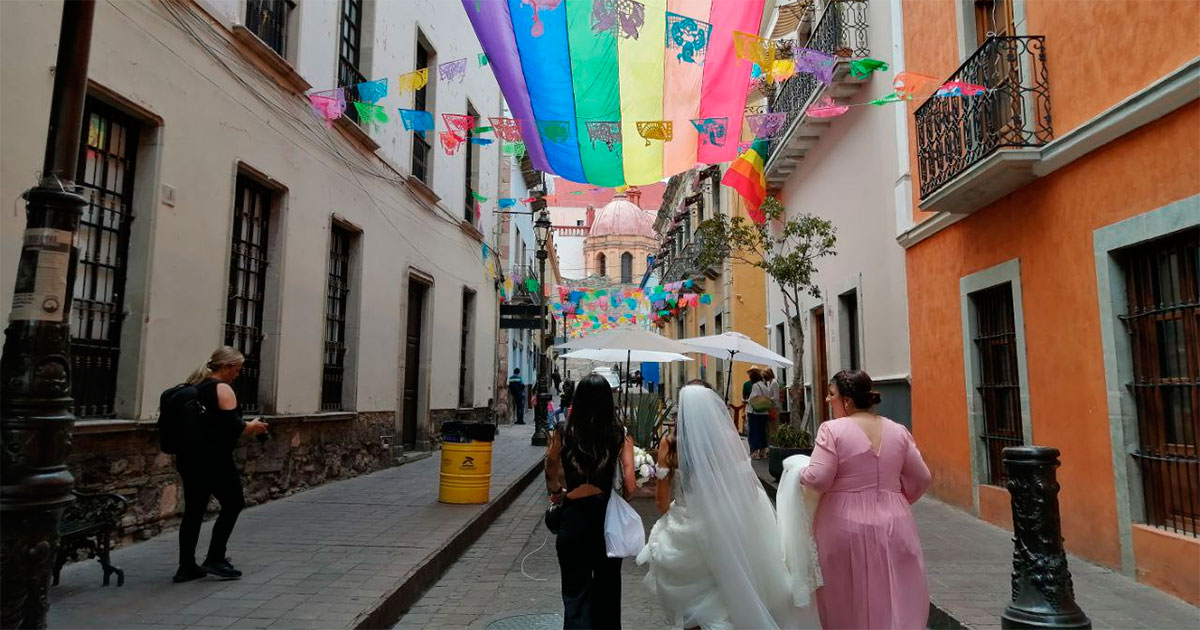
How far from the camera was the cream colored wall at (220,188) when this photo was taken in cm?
517

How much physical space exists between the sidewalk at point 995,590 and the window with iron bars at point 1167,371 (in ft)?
2.00

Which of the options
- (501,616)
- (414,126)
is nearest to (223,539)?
(501,616)

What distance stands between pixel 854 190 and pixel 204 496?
10484 millimetres

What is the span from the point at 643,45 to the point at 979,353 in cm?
513

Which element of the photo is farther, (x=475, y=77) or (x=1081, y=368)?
(x=475, y=77)

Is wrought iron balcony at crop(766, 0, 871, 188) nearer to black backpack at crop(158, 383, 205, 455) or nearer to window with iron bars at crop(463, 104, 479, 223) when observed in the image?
window with iron bars at crop(463, 104, 479, 223)

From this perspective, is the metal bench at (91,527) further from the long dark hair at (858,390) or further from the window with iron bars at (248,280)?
the long dark hair at (858,390)

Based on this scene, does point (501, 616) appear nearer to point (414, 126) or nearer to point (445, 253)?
point (414, 126)

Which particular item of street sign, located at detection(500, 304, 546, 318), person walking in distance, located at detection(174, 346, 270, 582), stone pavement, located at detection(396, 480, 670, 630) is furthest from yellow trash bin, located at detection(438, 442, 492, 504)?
street sign, located at detection(500, 304, 546, 318)

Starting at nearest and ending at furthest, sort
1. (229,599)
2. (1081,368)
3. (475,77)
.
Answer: (229,599), (1081,368), (475,77)

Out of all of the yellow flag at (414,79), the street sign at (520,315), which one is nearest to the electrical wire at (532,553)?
the yellow flag at (414,79)

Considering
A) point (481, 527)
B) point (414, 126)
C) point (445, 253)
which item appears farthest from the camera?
point (445, 253)

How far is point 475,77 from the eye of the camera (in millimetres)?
16656

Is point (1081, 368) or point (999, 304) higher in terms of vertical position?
point (999, 304)
